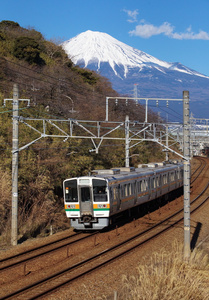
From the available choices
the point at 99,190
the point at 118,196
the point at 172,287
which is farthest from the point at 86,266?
the point at 118,196

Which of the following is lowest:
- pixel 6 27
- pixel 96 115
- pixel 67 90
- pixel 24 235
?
pixel 24 235

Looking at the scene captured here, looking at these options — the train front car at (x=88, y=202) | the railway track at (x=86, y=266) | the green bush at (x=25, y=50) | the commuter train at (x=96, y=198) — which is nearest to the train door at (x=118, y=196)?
the commuter train at (x=96, y=198)

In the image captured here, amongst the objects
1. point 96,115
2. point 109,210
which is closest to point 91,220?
point 109,210

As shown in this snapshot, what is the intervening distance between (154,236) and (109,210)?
6.92ft

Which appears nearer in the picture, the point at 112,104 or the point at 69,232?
the point at 69,232

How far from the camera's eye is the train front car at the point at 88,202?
16.6 m

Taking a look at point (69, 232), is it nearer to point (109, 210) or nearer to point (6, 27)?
point (109, 210)

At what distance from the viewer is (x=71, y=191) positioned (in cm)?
1708

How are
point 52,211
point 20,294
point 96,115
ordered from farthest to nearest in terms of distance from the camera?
point 96,115
point 52,211
point 20,294

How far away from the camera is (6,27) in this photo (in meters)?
57.4

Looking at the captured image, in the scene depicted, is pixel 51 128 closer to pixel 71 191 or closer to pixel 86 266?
pixel 71 191

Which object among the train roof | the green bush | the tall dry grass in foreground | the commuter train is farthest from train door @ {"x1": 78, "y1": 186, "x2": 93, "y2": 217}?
the green bush

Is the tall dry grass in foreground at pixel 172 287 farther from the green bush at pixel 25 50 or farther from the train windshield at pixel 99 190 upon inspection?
the green bush at pixel 25 50

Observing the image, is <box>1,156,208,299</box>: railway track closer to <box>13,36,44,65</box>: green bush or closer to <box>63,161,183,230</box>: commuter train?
<box>63,161,183,230</box>: commuter train
